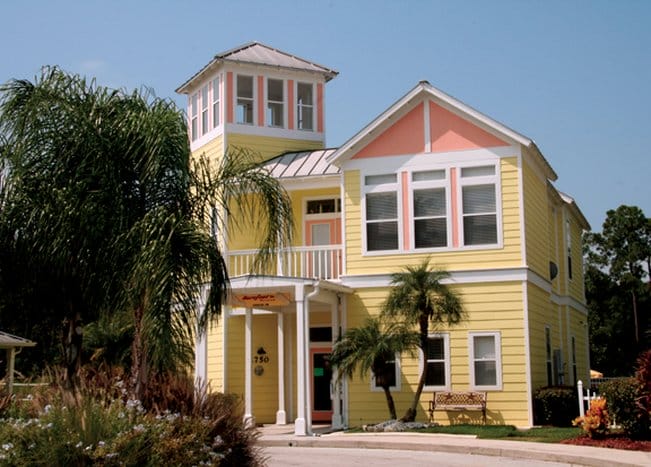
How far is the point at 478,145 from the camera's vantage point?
2252 cm

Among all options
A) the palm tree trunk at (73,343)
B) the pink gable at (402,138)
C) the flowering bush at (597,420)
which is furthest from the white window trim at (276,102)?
the palm tree trunk at (73,343)

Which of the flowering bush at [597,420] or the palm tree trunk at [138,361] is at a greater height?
the palm tree trunk at [138,361]

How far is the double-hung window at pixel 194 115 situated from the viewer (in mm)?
28234

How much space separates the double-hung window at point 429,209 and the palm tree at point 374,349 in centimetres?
256

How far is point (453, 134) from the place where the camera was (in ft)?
74.7

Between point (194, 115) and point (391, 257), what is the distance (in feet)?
29.9

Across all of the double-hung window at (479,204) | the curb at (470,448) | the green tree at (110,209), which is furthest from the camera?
the double-hung window at (479,204)

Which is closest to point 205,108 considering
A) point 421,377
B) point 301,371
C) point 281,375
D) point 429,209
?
point 429,209

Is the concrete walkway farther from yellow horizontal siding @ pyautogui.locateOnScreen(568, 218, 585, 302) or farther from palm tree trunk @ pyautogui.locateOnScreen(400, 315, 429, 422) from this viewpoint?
yellow horizontal siding @ pyautogui.locateOnScreen(568, 218, 585, 302)

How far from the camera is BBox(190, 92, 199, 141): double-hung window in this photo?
28234mm

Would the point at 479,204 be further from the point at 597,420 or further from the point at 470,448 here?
the point at 470,448

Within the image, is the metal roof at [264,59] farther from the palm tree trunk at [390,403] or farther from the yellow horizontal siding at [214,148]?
the palm tree trunk at [390,403]

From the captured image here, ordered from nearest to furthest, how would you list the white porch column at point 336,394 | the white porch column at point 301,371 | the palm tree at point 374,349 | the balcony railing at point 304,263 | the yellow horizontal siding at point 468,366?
the palm tree at point 374,349
the white porch column at point 301,371
the yellow horizontal siding at point 468,366
the white porch column at point 336,394
the balcony railing at point 304,263

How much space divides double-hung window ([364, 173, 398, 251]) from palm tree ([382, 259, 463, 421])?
2089 mm
